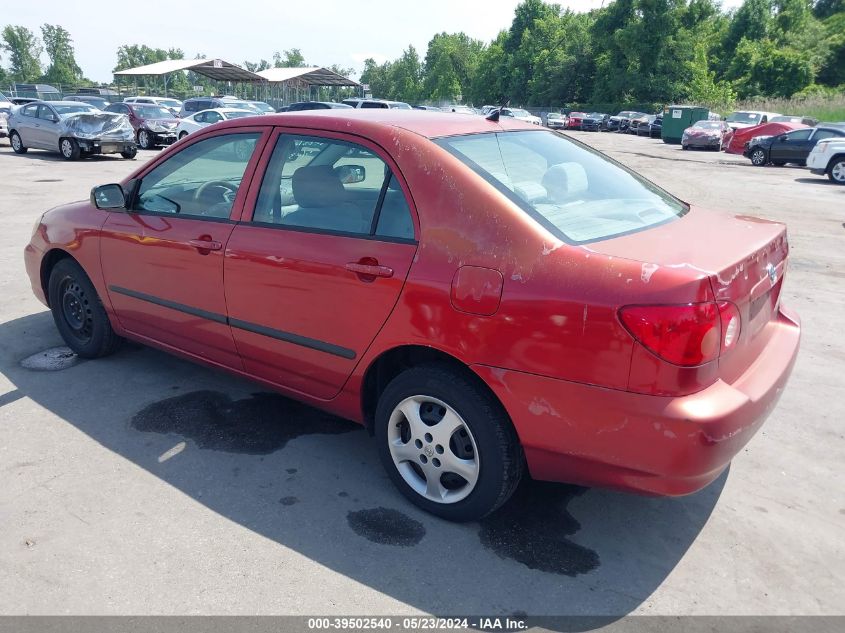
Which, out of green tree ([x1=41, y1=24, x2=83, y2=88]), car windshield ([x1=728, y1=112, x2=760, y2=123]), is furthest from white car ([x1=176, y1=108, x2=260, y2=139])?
green tree ([x1=41, y1=24, x2=83, y2=88])

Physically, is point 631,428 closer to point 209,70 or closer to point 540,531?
point 540,531

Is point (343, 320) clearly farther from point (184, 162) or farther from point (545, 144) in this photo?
point (184, 162)

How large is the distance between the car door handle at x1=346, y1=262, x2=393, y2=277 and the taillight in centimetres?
104

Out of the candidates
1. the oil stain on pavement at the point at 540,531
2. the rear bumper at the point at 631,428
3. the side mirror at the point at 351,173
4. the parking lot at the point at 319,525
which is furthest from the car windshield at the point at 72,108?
the rear bumper at the point at 631,428

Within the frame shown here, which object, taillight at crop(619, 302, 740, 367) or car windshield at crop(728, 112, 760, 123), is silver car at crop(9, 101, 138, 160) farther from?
car windshield at crop(728, 112, 760, 123)

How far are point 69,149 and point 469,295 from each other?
1988cm

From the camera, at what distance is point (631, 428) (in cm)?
245

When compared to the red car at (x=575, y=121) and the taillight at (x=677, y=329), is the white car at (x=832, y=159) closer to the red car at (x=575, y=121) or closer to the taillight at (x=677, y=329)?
the taillight at (x=677, y=329)

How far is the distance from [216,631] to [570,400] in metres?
1.55

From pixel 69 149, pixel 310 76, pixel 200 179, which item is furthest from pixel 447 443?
pixel 310 76

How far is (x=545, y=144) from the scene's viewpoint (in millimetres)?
3562

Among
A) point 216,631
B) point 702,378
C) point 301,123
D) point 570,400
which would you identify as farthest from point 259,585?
point 301,123

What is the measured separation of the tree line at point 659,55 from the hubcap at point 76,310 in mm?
60746

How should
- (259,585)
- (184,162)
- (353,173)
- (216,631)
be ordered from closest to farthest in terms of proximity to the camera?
(216,631)
(259,585)
(353,173)
(184,162)
